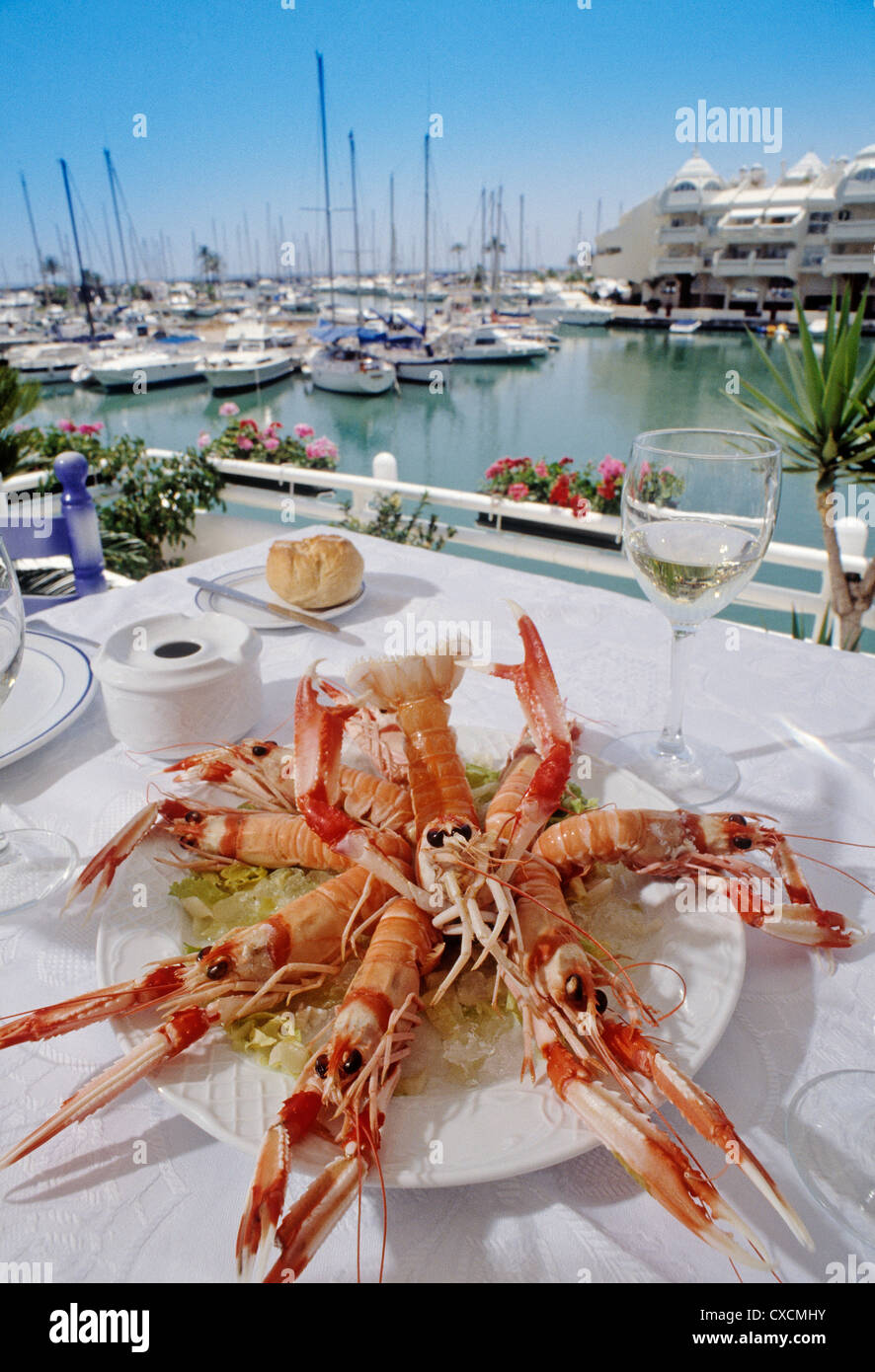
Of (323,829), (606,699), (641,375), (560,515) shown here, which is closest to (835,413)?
(560,515)

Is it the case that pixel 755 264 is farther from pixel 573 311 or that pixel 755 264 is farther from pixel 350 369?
pixel 350 369

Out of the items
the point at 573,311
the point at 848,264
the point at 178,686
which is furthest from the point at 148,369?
the point at 178,686

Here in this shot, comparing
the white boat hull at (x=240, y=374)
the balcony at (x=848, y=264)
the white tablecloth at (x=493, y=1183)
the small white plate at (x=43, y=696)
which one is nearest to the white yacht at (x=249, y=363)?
the white boat hull at (x=240, y=374)

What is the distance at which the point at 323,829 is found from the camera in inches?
37.0

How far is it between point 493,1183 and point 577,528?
17.5 feet

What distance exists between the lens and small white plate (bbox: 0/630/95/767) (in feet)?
4.53

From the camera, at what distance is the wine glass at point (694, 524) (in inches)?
46.1

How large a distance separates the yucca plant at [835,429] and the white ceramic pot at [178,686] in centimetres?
301

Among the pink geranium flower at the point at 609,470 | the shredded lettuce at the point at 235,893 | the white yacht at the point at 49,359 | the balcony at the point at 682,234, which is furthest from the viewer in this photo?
the balcony at the point at 682,234

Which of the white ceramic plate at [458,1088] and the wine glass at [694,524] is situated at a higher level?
the wine glass at [694,524]

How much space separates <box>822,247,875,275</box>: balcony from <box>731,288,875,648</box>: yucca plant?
31355 mm

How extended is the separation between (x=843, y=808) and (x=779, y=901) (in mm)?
418

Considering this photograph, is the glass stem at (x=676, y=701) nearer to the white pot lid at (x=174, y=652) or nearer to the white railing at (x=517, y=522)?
the white pot lid at (x=174, y=652)
